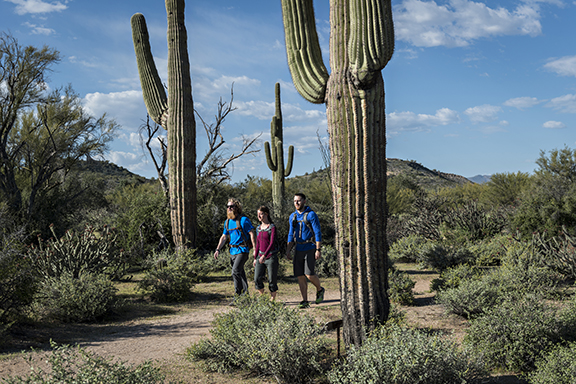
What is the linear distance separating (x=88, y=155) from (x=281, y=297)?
1511 cm

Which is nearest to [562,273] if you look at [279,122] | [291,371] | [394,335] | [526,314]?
[526,314]

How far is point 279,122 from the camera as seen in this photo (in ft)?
55.4

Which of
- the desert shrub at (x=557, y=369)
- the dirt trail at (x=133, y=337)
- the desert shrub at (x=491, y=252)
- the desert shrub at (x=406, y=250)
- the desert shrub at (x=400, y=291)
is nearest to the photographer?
the desert shrub at (x=557, y=369)

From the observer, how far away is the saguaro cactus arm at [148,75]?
11844 millimetres

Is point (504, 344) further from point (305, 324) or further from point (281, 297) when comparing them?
point (281, 297)

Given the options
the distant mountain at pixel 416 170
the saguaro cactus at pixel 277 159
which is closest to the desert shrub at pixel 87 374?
the saguaro cactus at pixel 277 159

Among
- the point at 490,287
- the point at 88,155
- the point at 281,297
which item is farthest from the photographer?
the point at 88,155

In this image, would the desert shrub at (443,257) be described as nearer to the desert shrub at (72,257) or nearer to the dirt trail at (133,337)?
the dirt trail at (133,337)

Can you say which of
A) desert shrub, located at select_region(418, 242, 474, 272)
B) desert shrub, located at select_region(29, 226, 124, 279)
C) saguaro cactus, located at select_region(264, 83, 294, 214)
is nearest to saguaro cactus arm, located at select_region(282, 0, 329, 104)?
desert shrub, located at select_region(29, 226, 124, 279)

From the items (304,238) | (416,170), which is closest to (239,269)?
(304,238)

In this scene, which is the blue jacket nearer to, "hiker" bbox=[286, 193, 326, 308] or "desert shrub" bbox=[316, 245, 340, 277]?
"hiker" bbox=[286, 193, 326, 308]

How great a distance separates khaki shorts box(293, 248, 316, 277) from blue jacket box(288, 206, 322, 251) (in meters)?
0.10

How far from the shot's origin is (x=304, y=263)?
6.63 metres

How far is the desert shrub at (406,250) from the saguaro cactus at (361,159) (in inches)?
293
